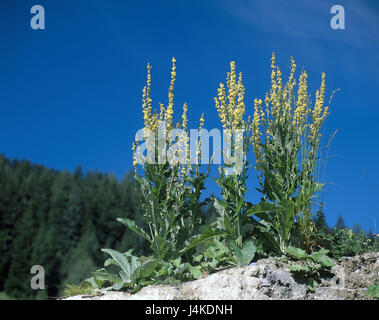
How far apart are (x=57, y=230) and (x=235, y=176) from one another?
2389 inches

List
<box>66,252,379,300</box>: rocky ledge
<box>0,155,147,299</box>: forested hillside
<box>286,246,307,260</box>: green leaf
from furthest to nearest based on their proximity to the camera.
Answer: <box>0,155,147,299</box>: forested hillside
<box>286,246,307,260</box>: green leaf
<box>66,252,379,300</box>: rocky ledge

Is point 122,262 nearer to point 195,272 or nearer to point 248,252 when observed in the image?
point 195,272

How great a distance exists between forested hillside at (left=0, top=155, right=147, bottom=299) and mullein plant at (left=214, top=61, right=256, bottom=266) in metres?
45.1

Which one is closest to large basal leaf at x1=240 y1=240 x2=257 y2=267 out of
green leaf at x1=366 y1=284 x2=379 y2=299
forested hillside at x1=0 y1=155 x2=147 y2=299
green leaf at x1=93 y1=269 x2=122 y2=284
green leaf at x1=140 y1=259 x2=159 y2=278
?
green leaf at x1=140 y1=259 x2=159 y2=278

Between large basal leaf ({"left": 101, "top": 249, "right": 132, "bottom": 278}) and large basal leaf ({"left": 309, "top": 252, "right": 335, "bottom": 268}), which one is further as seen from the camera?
large basal leaf ({"left": 101, "top": 249, "right": 132, "bottom": 278})

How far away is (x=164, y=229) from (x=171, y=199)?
0.47 metres

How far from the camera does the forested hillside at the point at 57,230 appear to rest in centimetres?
5147

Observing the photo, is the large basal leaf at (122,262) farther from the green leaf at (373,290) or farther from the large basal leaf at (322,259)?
the green leaf at (373,290)

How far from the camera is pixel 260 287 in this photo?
535 cm

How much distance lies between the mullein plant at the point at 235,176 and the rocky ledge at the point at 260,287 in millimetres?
335

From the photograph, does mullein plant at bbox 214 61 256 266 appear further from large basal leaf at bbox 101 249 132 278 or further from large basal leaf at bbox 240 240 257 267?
large basal leaf at bbox 101 249 132 278

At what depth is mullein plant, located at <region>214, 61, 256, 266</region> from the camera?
5.77m

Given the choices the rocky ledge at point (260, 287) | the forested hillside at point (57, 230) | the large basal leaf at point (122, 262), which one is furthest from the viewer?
the forested hillside at point (57, 230)

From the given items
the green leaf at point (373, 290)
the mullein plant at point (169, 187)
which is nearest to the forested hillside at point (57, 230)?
the mullein plant at point (169, 187)
